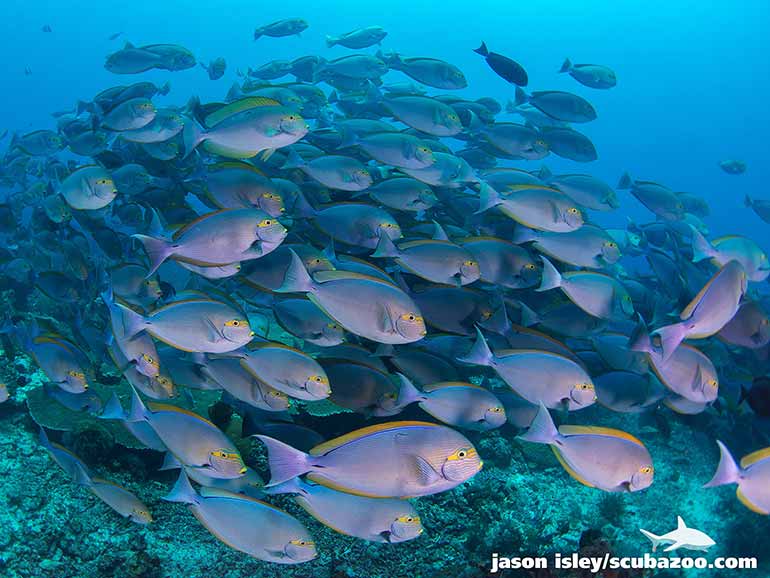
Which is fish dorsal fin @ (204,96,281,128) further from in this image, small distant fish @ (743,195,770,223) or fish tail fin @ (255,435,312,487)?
small distant fish @ (743,195,770,223)

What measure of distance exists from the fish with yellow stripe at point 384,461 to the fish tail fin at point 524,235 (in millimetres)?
2050

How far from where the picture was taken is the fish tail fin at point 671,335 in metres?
2.71

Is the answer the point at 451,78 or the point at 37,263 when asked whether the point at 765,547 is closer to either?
the point at 451,78

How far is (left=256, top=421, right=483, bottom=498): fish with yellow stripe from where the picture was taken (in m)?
2.16

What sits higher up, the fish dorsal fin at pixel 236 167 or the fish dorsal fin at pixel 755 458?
the fish dorsal fin at pixel 236 167

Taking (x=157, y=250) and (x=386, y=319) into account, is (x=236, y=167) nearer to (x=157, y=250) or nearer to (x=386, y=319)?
(x=157, y=250)

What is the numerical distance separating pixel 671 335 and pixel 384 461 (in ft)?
5.68

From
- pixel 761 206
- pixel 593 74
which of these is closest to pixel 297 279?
pixel 593 74

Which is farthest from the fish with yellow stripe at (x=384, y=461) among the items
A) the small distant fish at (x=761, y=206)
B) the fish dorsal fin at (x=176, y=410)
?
the small distant fish at (x=761, y=206)

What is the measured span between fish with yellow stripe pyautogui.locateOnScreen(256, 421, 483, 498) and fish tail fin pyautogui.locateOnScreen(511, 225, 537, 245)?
2050mm

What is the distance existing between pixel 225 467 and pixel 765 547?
520 centimetres

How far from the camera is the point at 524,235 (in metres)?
3.88

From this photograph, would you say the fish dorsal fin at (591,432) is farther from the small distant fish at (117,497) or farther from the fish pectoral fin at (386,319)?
the small distant fish at (117,497)

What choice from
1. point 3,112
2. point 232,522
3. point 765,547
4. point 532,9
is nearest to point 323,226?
point 232,522
